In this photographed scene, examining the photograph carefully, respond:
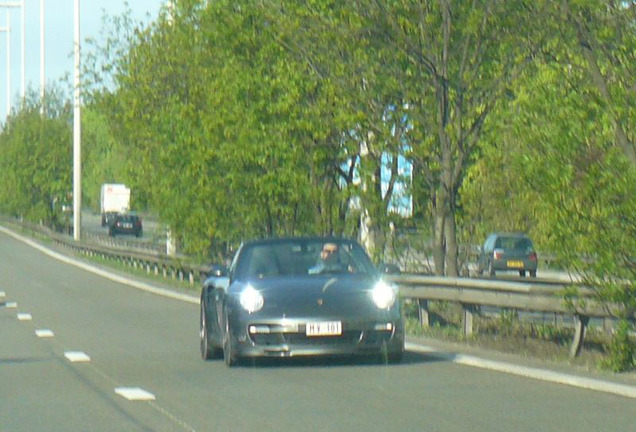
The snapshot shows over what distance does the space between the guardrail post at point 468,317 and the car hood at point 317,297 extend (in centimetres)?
365

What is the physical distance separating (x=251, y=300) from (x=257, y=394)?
8.37 feet

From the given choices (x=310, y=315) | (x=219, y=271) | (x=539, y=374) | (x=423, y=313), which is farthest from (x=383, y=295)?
(x=423, y=313)

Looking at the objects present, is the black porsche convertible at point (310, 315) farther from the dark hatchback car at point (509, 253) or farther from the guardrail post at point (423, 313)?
the dark hatchback car at point (509, 253)

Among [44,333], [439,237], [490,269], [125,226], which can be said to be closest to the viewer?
[44,333]

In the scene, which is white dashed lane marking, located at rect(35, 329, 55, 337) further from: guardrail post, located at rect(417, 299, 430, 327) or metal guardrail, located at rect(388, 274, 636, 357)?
guardrail post, located at rect(417, 299, 430, 327)

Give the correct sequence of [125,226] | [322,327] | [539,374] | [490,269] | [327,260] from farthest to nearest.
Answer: [125,226]
[490,269]
[327,260]
[322,327]
[539,374]

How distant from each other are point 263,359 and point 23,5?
97.0 m

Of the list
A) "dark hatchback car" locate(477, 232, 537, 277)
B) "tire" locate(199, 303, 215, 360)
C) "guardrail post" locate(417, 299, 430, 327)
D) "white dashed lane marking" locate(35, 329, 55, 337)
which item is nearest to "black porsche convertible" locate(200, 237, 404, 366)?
"tire" locate(199, 303, 215, 360)

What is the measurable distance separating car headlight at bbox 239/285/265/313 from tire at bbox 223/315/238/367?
0.97ft

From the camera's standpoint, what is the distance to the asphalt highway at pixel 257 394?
11.1 metres

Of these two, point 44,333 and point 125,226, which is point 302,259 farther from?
point 125,226

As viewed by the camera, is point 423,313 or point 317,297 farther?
point 423,313

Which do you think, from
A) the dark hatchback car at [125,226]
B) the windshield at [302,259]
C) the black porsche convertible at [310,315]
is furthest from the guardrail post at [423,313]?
the dark hatchback car at [125,226]

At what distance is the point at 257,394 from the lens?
43.1 ft
